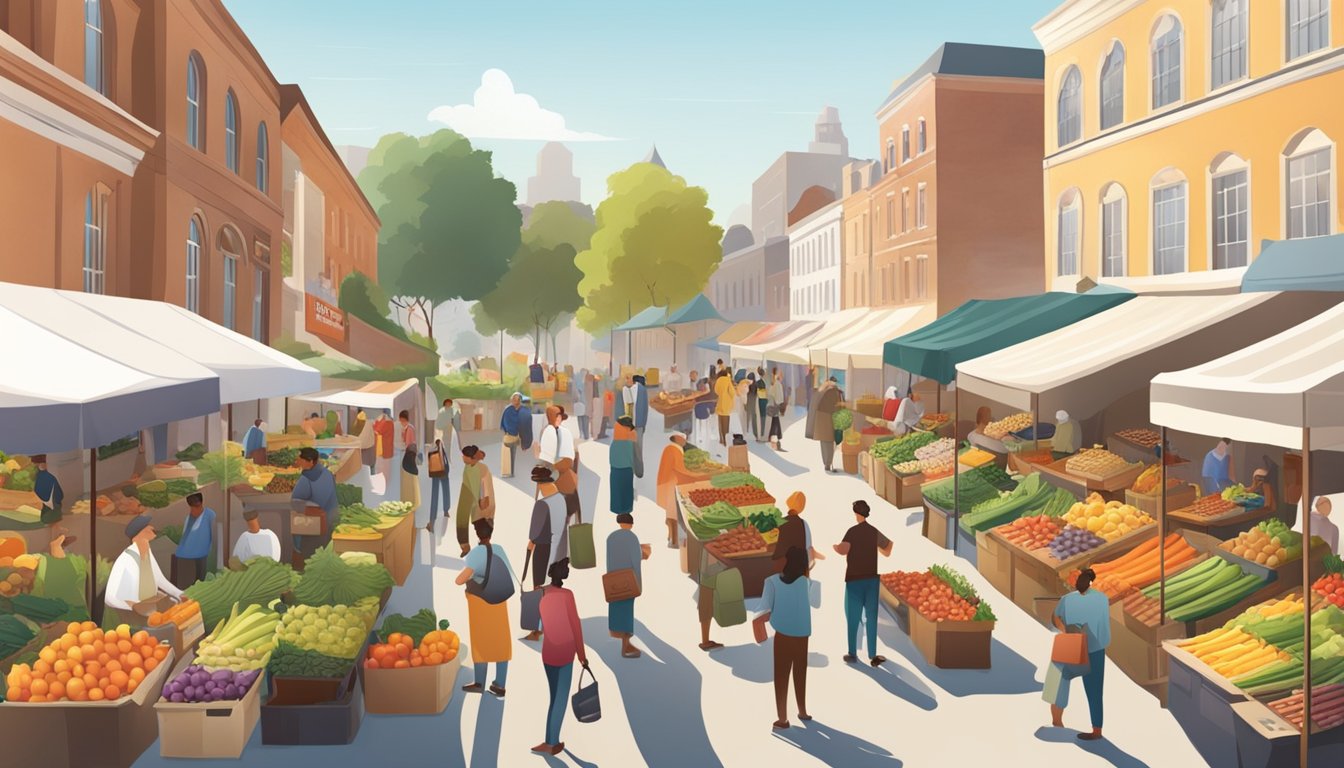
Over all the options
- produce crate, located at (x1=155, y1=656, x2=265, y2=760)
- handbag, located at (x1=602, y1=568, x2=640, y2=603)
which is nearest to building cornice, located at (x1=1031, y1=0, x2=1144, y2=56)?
handbag, located at (x1=602, y1=568, x2=640, y2=603)

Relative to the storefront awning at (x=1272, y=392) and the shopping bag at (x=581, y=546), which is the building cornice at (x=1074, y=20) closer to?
the storefront awning at (x=1272, y=392)

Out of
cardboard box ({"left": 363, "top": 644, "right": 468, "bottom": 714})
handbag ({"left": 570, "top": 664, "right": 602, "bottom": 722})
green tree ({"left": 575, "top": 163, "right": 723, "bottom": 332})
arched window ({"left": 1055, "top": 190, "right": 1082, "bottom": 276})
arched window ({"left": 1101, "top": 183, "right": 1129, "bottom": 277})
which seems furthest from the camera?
green tree ({"left": 575, "top": 163, "right": 723, "bottom": 332})

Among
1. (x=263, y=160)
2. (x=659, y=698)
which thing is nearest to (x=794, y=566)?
(x=659, y=698)

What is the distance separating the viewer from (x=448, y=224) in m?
58.9

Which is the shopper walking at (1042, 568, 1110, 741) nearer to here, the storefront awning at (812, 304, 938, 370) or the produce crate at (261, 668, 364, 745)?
the produce crate at (261, 668, 364, 745)

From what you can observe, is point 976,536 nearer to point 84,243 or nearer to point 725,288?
point 84,243

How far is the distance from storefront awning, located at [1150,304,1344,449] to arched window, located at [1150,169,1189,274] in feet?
39.1

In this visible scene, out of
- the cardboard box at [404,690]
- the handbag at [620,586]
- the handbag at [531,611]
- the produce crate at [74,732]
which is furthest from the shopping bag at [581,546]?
the produce crate at [74,732]

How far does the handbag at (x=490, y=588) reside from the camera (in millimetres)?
8852

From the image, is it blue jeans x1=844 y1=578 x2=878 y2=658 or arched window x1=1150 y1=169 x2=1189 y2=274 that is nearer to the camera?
blue jeans x1=844 y1=578 x2=878 y2=658

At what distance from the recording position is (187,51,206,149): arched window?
20109 millimetres

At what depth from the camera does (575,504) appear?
15.1 meters

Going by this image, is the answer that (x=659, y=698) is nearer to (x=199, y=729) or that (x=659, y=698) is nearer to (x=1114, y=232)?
(x=199, y=729)

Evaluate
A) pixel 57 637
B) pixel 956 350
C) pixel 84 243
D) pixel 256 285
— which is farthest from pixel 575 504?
pixel 256 285
